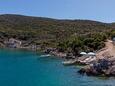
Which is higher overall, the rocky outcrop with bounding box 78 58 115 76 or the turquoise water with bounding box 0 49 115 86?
the rocky outcrop with bounding box 78 58 115 76

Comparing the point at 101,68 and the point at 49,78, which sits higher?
the point at 101,68

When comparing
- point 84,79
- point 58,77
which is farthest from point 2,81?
point 84,79

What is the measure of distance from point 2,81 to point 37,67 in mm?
32122

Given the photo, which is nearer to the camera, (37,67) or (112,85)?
(112,85)

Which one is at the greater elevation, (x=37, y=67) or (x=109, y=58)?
(x=109, y=58)

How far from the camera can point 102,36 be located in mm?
149625

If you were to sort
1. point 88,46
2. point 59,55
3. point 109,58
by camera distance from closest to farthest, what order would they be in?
point 109,58 < point 88,46 < point 59,55

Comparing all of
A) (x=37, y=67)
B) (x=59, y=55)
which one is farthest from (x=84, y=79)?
(x=59, y=55)

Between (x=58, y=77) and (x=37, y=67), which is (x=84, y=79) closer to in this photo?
(x=58, y=77)

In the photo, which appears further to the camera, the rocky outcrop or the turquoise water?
the rocky outcrop

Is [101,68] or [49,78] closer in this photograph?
[49,78]

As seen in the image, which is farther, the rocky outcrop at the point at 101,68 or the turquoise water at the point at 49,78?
the rocky outcrop at the point at 101,68

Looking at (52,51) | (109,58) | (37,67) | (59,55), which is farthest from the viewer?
(52,51)

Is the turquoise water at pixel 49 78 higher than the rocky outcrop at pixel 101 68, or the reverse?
the rocky outcrop at pixel 101 68
